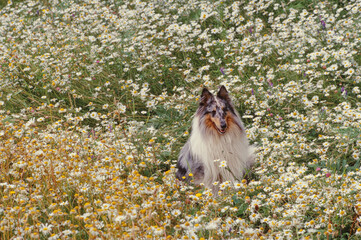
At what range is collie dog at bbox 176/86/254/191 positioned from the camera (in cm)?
529

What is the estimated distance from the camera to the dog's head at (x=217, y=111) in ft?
17.1

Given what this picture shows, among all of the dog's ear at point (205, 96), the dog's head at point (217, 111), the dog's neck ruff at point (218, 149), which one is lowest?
the dog's neck ruff at point (218, 149)

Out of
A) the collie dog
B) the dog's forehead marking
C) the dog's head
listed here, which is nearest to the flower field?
the collie dog

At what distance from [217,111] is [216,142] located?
1.12 ft

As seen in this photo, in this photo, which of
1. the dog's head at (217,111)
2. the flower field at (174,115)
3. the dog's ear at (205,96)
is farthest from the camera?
the dog's ear at (205,96)

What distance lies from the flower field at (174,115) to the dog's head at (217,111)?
0.63 m

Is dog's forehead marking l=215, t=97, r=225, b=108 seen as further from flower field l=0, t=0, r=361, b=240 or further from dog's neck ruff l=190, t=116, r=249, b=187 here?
flower field l=0, t=0, r=361, b=240

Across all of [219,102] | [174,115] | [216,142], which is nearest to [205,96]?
[219,102]

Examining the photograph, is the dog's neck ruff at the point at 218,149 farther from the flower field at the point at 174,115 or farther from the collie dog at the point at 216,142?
the flower field at the point at 174,115

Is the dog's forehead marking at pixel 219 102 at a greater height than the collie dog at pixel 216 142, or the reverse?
the dog's forehead marking at pixel 219 102

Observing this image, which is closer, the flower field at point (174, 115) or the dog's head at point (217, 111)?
the flower field at point (174, 115)

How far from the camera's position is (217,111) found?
5.26 meters

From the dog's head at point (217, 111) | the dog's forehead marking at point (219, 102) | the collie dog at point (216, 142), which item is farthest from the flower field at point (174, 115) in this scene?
the dog's forehead marking at point (219, 102)

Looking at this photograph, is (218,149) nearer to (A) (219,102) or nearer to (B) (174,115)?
(A) (219,102)
